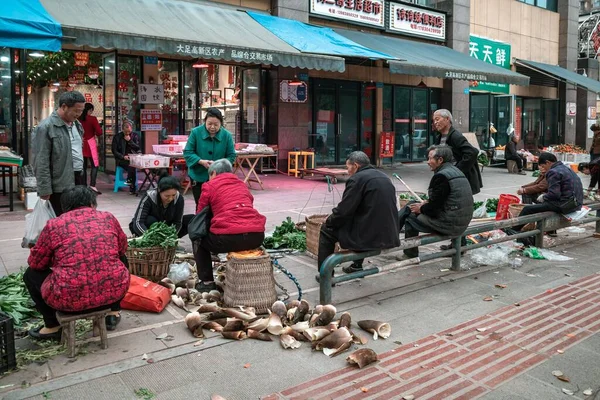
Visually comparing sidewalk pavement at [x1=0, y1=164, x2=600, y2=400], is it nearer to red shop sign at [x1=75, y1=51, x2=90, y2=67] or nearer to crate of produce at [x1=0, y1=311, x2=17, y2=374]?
crate of produce at [x1=0, y1=311, x2=17, y2=374]

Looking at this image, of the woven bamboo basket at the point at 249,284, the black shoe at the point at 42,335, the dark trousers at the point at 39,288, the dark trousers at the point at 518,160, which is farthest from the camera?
the dark trousers at the point at 518,160

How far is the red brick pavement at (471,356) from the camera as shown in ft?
11.5

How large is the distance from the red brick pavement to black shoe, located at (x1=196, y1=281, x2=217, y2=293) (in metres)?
1.79

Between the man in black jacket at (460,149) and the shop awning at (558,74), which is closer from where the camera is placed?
the man in black jacket at (460,149)

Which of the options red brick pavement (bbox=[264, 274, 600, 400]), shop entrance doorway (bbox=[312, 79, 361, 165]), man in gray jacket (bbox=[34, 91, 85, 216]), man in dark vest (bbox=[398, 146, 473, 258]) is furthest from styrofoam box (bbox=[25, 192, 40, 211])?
shop entrance doorway (bbox=[312, 79, 361, 165])

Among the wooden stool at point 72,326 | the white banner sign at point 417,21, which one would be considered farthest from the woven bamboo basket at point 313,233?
the white banner sign at point 417,21

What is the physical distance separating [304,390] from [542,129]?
79.8 ft

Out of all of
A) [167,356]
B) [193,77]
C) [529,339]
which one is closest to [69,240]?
[167,356]

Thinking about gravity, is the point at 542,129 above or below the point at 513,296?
above

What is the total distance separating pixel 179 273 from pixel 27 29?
4857 millimetres

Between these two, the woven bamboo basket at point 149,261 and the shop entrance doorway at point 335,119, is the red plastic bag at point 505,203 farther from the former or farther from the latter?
the shop entrance doorway at point 335,119

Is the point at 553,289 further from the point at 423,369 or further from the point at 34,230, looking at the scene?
the point at 34,230

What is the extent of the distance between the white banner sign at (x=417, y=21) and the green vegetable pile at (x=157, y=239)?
13.6 meters

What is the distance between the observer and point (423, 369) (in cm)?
383
